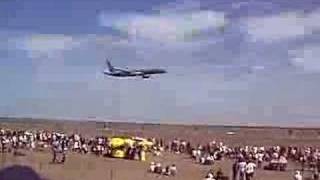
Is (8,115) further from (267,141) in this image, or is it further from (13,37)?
(267,141)

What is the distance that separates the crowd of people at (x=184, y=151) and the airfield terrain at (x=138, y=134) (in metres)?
0.02

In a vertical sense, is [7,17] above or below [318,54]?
above

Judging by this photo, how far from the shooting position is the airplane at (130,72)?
2.78m

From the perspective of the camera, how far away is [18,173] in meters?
3.10

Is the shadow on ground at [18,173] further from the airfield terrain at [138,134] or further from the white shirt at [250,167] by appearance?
the white shirt at [250,167]

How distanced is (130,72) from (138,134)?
0.26 metres

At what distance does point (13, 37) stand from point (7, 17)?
110 millimetres

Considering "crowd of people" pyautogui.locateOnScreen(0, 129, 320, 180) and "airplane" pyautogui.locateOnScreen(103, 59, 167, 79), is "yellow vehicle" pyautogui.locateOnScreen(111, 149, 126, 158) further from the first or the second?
"airplane" pyautogui.locateOnScreen(103, 59, 167, 79)

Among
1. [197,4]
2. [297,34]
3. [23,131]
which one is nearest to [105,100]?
[23,131]

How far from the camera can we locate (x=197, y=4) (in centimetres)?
276

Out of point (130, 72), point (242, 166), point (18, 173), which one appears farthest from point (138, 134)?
point (18, 173)

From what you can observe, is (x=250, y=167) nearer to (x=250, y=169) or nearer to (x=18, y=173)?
(x=250, y=169)

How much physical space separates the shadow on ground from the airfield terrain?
0.02 metres

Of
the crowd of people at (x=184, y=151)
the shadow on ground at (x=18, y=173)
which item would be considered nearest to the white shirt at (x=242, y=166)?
the crowd of people at (x=184, y=151)
